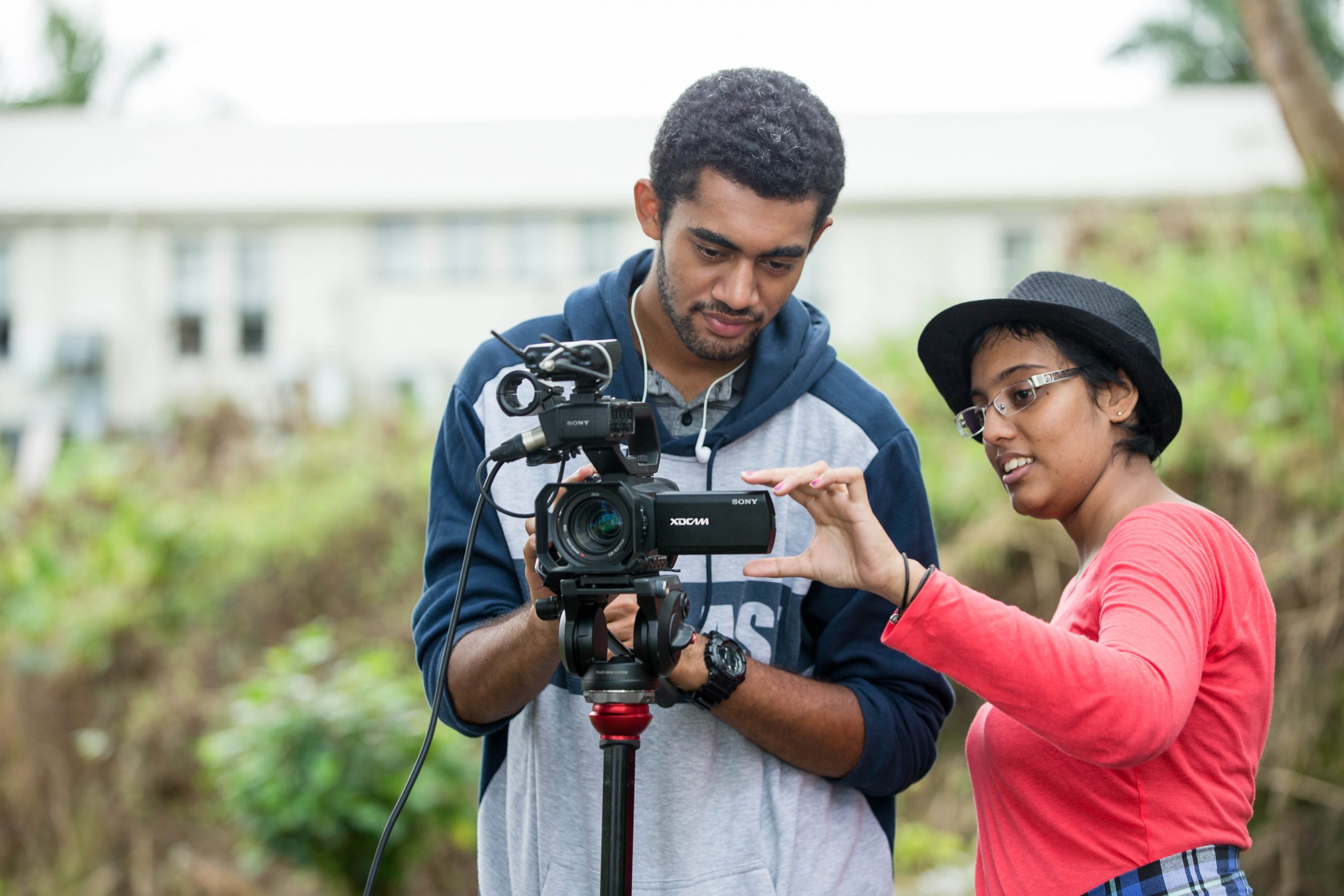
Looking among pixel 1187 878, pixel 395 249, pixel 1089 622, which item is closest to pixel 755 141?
pixel 1089 622

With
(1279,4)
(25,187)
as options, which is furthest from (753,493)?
(25,187)

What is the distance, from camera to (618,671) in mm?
1682

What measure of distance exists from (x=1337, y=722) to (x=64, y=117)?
20.2 meters

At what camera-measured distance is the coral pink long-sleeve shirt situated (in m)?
1.48

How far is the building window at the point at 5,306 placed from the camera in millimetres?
17875

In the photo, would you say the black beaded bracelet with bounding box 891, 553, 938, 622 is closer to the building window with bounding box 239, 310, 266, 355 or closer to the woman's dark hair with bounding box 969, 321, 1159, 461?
the woman's dark hair with bounding box 969, 321, 1159, 461

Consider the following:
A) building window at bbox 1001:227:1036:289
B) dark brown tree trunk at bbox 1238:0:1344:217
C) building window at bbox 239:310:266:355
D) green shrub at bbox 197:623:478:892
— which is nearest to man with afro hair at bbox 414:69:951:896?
green shrub at bbox 197:623:478:892

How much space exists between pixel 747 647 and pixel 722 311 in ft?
1.96

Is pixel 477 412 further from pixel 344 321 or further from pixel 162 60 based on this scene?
pixel 162 60

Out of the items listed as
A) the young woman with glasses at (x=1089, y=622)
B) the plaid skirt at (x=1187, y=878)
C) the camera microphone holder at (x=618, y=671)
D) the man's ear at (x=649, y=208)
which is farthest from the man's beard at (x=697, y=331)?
the plaid skirt at (x=1187, y=878)

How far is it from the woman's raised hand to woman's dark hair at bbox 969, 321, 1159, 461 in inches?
16.7

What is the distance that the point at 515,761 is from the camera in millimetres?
2172

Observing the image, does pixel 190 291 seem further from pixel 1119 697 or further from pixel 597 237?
pixel 1119 697

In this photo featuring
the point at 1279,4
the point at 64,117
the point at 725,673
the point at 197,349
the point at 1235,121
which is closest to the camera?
the point at 725,673
